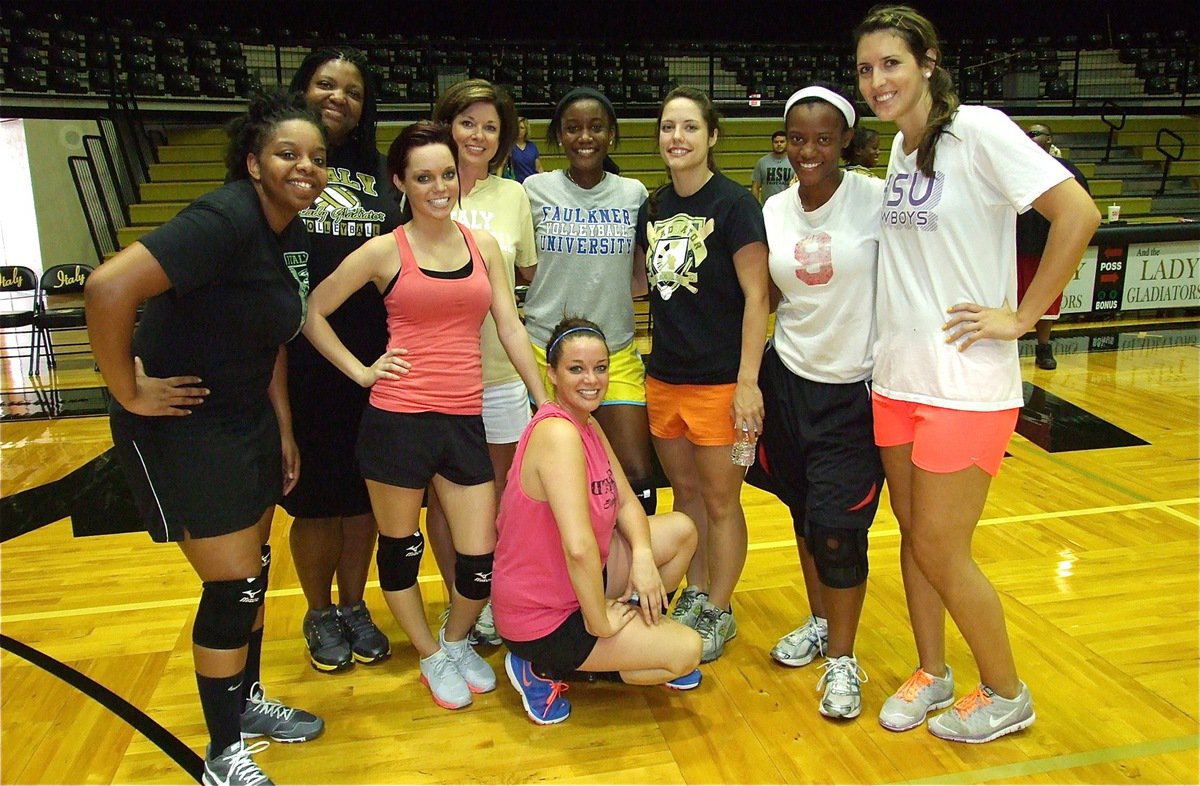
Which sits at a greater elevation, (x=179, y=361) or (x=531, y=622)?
(x=179, y=361)

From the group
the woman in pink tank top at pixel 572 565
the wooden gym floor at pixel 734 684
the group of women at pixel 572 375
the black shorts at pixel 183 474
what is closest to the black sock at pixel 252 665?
the group of women at pixel 572 375

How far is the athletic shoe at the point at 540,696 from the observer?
2510 mm

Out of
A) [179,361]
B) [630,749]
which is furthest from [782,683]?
[179,361]

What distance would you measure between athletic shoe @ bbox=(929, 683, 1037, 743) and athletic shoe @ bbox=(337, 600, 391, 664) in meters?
1.69

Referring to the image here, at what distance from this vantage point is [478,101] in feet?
8.85

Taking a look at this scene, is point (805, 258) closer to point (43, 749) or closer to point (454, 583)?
point (454, 583)

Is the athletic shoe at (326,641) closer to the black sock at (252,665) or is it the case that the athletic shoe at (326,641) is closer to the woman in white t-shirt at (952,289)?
the black sock at (252,665)

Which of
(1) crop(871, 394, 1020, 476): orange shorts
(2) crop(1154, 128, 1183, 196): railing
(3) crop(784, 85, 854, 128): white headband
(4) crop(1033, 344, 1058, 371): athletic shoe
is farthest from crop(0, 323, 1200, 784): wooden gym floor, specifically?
(2) crop(1154, 128, 1183, 196): railing

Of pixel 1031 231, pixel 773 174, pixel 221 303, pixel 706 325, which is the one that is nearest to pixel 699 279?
pixel 706 325

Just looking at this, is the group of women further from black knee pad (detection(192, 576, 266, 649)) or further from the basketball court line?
the basketball court line

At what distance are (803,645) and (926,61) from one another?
172 centimetres

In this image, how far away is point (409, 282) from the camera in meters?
2.44

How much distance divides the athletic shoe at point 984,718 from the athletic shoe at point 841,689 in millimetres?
208

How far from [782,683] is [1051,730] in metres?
0.73
